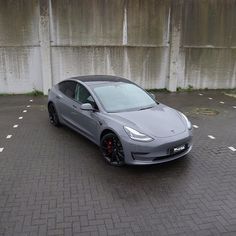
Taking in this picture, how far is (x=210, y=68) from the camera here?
44.0 ft

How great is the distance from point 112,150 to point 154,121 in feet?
3.18

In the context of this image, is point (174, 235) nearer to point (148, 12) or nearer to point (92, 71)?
point (92, 71)

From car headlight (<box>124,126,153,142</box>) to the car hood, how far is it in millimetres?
77

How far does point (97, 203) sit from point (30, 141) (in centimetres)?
320

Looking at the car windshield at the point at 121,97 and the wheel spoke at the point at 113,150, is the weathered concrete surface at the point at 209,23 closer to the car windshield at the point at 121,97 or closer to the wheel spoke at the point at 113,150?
the car windshield at the point at 121,97

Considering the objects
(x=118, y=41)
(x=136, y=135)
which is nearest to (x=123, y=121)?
(x=136, y=135)

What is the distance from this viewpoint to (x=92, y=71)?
484 inches

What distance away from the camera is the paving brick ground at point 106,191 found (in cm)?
373

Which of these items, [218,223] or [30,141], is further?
[30,141]

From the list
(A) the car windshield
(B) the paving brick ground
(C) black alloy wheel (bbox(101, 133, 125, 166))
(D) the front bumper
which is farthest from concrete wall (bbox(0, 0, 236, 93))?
(D) the front bumper

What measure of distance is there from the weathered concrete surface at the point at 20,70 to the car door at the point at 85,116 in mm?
5989

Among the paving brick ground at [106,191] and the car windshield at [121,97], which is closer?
the paving brick ground at [106,191]

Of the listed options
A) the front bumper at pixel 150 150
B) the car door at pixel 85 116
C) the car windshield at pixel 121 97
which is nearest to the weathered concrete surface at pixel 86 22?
the car door at pixel 85 116

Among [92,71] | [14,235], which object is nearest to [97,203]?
[14,235]
